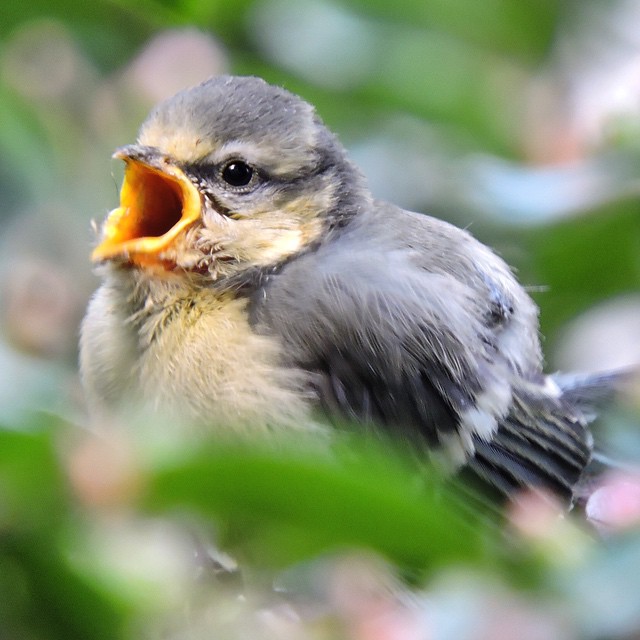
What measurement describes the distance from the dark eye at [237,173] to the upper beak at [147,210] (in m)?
0.06

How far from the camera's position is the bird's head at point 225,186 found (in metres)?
1.36

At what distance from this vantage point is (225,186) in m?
1.43

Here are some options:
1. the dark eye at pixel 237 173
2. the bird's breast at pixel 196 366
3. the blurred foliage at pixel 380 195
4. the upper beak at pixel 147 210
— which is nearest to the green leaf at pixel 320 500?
the blurred foliage at pixel 380 195

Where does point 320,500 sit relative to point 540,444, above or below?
below

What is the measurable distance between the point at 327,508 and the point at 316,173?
97 cm

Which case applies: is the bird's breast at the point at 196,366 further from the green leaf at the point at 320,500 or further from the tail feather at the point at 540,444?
the green leaf at the point at 320,500

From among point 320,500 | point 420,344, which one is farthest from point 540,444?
point 320,500

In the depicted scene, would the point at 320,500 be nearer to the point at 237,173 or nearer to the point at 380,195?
the point at 237,173

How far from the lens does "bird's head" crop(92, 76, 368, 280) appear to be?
1.36 metres

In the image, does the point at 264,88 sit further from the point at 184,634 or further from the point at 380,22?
the point at 184,634

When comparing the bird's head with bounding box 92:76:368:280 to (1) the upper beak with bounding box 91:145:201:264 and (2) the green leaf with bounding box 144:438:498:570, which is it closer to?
(1) the upper beak with bounding box 91:145:201:264

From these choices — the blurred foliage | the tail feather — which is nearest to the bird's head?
the blurred foliage

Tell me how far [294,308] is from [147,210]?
10.1 inches

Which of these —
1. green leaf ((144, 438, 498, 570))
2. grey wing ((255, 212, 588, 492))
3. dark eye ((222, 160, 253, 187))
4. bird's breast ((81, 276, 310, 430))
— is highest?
dark eye ((222, 160, 253, 187))
